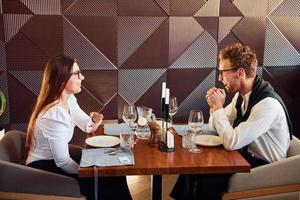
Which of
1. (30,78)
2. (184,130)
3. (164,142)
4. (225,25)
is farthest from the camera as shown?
(225,25)

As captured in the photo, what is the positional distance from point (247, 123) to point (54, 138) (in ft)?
3.58

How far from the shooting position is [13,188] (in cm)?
207

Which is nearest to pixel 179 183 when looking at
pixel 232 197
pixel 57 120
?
pixel 232 197

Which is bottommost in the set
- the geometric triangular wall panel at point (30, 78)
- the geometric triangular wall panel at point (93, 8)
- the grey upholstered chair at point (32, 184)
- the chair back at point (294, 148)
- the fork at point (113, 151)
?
the grey upholstered chair at point (32, 184)

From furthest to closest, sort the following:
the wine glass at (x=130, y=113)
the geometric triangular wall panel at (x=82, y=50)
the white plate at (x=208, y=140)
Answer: the geometric triangular wall panel at (x=82, y=50), the wine glass at (x=130, y=113), the white plate at (x=208, y=140)

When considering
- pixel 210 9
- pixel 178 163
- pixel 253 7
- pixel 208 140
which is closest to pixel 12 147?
pixel 178 163

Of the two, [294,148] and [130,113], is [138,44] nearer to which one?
[130,113]

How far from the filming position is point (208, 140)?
92.3 inches

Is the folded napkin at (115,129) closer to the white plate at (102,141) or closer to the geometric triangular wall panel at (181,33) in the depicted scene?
the white plate at (102,141)

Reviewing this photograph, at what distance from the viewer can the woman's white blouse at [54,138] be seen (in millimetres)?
2102

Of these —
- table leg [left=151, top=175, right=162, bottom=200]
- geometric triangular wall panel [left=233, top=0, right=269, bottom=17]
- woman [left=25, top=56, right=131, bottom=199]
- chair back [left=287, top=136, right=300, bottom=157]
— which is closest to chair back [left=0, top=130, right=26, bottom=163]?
woman [left=25, top=56, right=131, bottom=199]

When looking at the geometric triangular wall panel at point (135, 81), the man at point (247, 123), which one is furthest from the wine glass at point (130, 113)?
the geometric triangular wall panel at point (135, 81)

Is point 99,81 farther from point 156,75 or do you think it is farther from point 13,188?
point 13,188

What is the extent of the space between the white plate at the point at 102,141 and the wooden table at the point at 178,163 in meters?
0.15
